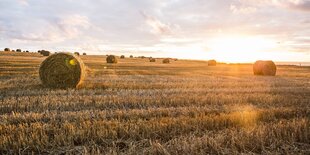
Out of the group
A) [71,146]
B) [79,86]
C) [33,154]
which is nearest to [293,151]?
[71,146]

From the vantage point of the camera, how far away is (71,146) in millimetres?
5098

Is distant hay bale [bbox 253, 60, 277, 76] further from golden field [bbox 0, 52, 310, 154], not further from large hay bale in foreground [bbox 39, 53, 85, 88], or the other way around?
golden field [bbox 0, 52, 310, 154]

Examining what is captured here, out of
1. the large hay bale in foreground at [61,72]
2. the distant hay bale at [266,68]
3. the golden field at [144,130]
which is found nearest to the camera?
the golden field at [144,130]

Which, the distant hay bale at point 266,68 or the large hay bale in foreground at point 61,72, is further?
the distant hay bale at point 266,68

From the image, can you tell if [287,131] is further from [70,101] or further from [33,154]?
[70,101]

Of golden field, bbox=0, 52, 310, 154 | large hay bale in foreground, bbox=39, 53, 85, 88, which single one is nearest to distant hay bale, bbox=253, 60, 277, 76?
large hay bale in foreground, bbox=39, 53, 85, 88

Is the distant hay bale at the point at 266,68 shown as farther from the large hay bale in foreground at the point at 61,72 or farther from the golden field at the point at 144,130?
the golden field at the point at 144,130

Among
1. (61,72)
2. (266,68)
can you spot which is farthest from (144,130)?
(266,68)

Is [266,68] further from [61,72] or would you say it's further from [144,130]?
[144,130]

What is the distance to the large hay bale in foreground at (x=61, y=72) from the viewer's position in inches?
520

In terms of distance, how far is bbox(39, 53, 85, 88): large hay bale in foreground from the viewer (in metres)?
13.2

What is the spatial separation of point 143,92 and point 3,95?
4772mm

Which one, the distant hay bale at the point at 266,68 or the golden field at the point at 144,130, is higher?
the distant hay bale at the point at 266,68

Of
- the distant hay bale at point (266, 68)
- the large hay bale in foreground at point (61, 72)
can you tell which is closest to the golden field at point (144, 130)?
the large hay bale in foreground at point (61, 72)
